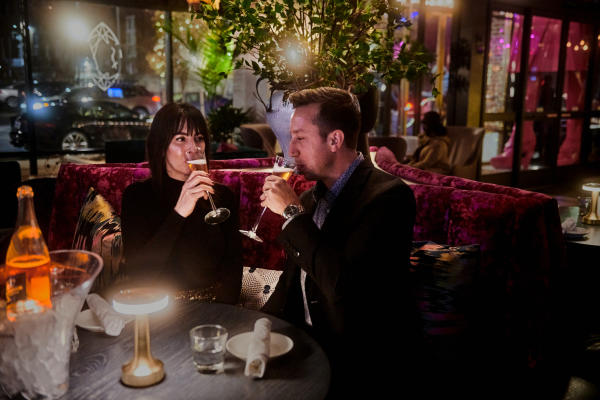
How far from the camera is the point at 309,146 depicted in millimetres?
1718

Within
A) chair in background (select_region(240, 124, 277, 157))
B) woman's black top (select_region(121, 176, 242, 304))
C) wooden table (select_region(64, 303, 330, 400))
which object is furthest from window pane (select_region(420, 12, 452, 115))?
wooden table (select_region(64, 303, 330, 400))

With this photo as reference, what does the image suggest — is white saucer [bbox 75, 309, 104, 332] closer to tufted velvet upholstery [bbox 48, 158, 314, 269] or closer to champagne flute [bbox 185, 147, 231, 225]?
champagne flute [bbox 185, 147, 231, 225]

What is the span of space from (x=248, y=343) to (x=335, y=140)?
2.32 feet

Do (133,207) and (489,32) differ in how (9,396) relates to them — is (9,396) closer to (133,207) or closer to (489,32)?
(133,207)

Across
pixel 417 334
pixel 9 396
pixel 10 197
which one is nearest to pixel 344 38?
pixel 417 334

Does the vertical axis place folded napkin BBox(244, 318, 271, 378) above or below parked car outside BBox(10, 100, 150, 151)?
below

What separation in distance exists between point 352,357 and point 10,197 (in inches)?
101

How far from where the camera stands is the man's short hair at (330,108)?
5.57 feet

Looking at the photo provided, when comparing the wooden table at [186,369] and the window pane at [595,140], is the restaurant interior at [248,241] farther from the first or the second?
the window pane at [595,140]

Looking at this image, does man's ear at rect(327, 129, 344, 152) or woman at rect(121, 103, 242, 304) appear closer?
man's ear at rect(327, 129, 344, 152)

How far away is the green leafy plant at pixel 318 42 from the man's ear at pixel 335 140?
2.01 feet

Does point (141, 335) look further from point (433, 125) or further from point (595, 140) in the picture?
point (595, 140)

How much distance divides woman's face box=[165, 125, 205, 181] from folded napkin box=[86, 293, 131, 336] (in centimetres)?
85

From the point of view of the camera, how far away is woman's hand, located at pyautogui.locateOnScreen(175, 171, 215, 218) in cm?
187
